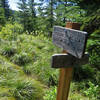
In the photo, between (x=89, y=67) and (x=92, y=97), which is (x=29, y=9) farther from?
(x=92, y=97)

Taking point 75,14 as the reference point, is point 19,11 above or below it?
above

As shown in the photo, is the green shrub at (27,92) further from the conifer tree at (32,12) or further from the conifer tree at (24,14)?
the conifer tree at (24,14)

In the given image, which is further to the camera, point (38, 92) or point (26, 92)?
point (38, 92)

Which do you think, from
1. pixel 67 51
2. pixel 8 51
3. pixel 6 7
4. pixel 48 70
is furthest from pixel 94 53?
pixel 6 7

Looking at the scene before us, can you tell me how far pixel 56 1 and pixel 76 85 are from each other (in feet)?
24.5

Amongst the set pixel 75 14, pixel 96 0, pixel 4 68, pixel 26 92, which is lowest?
pixel 26 92

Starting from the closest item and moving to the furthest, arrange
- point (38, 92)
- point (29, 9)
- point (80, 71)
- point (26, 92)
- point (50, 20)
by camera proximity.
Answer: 1. point (26, 92)
2. point (38, 92)
3. point (80, 71)
4. point (50, 20)
5. point (29, 9)

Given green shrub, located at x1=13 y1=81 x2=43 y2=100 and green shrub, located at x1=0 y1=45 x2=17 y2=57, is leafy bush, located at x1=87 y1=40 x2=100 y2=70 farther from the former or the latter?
green shrub, located at x1=0 y1=45 x2=17 y2=57

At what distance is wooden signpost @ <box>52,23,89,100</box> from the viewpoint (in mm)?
1056

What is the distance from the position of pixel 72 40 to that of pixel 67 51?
170 mm

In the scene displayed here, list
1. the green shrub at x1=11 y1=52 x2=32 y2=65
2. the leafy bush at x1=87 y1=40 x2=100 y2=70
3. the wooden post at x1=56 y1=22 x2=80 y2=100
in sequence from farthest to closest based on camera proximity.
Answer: the green shrub at x1=11 y1=52 x2=32 y2=65 < the leafy bush at x1=87 y1=40 x2=100 y2=70 < the wooden post at x1=56 y1=22 x2=80 y2=100

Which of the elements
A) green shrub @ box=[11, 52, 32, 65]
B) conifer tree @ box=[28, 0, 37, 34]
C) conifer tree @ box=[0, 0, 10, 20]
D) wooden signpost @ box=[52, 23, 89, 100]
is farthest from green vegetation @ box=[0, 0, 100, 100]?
conifer tree @ box=[0, 0, 10, 20]

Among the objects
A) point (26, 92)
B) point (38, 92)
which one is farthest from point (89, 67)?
point (26, 92)

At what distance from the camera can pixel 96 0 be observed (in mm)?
2928
